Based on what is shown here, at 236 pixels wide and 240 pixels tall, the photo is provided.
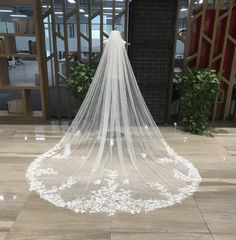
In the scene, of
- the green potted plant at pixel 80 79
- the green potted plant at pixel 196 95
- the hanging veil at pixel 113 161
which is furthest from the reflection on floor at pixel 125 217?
the green potted plant at pixel 80 79

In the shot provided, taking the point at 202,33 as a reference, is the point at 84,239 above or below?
below

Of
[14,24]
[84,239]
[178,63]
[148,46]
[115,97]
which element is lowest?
[84,239]

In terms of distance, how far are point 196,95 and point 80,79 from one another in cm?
174

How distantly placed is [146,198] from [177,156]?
956mm

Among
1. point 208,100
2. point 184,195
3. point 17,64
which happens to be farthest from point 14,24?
point 184,195

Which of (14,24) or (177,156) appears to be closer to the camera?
(177,156)

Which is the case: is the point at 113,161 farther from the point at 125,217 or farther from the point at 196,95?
the point at 196,95

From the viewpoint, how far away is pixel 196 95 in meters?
3.74

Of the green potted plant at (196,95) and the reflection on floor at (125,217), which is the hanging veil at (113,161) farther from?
the green potted plant at (196,95)

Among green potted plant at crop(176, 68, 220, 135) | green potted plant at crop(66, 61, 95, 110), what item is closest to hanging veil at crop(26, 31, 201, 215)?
green potted plant at crop(66, 61, 95, 110)

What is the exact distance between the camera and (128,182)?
97.3 inches

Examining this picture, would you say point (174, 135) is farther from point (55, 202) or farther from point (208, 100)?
point (55, 202)

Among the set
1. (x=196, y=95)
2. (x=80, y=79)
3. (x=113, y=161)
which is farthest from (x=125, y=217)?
(x=196, y=95)

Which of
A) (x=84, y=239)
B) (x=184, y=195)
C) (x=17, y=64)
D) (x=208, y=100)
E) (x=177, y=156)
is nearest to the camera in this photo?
(x=84, y=239)
